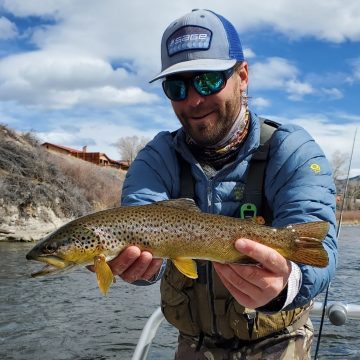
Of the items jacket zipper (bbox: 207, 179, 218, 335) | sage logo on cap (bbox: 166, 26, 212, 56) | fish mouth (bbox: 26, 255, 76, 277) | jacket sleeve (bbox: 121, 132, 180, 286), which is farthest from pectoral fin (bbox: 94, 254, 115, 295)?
sage logo on cap (bbox: 166, 26, 212, 56)

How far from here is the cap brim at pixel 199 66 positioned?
2.85 m

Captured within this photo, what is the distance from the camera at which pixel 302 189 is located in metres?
2.65

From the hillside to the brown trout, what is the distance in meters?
25.1

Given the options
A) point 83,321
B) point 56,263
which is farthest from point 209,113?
point 83,321

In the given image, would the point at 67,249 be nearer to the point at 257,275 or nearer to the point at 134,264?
the point at 134,264

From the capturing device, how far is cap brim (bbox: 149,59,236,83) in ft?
9.36

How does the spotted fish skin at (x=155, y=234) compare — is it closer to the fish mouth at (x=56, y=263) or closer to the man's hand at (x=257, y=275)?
the fish mouth at (x=56, y=263)

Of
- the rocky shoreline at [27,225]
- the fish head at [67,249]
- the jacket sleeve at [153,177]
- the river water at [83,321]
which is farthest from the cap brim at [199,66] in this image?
the rocky shoreline at [27,225]

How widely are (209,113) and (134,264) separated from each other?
3.08ft

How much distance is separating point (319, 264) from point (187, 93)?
47.0 inches

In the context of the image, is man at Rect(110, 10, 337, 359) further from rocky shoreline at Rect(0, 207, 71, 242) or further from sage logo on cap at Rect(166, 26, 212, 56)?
rocky shoreline at Rect(0, 207, 71, 242)

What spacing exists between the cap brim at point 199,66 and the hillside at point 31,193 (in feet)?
82.3

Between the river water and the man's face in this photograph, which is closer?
the man's face

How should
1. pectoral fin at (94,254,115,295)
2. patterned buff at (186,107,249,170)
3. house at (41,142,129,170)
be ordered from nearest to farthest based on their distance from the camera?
pectoral fin at (94,254,115,295) → patterned buff at (186,107,249,170) → house at (41,142,129,170)
